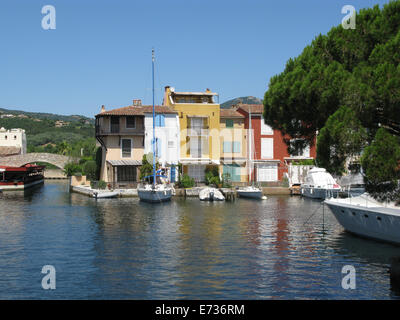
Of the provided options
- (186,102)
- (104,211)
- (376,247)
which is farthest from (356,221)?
(186,102)

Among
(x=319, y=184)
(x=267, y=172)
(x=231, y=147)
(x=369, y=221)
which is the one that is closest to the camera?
(x=369, y=221)

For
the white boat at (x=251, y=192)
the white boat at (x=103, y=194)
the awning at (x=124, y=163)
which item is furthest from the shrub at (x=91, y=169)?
the white boat at (x=251, y=192)

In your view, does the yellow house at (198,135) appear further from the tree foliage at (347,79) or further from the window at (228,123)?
the tree foliage at (347,79)

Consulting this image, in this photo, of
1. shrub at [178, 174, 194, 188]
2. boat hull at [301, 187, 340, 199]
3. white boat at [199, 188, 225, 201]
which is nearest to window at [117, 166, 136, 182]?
shrub at [178, 174, 194, 188]

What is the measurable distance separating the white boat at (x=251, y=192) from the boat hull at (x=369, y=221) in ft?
81.8

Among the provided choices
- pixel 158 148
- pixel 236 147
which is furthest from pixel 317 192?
pixel 158 148

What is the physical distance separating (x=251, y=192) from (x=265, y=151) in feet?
38.2

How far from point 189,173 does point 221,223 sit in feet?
94.1

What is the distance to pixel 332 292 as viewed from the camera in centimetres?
1759

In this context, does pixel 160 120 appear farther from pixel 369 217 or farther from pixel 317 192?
pixel 369 217

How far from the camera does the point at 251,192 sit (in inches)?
2194

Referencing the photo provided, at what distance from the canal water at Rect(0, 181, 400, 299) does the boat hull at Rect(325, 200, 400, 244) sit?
54 cm

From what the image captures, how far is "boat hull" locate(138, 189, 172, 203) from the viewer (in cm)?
4981

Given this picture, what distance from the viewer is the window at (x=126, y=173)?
61.9 meters
